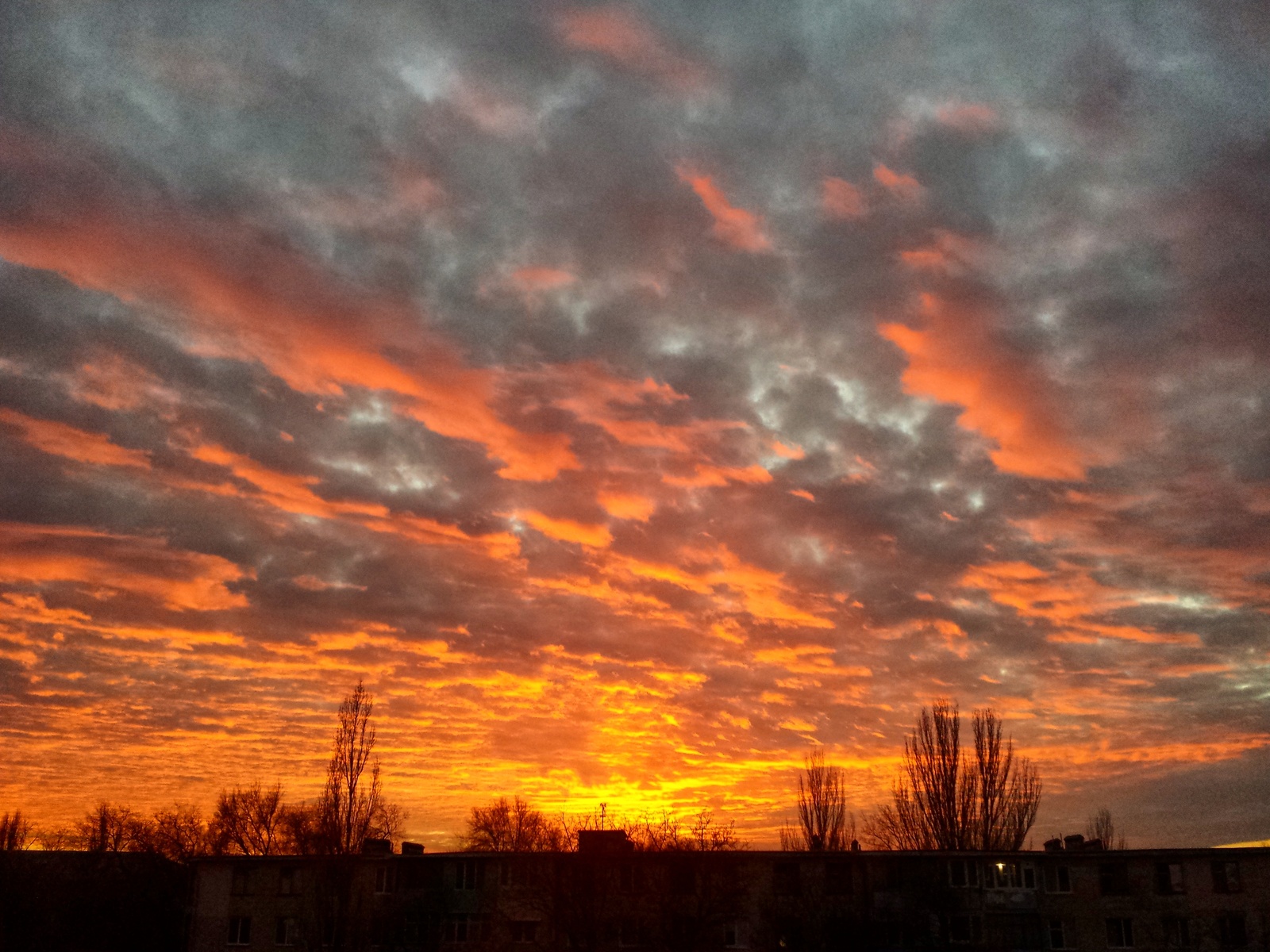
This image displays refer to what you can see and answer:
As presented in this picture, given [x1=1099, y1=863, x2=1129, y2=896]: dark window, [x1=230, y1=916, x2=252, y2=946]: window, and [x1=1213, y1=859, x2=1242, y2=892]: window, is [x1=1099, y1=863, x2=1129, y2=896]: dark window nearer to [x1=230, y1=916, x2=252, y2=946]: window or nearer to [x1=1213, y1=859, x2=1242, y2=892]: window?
[x1=1213, y1=859, x2=1242, y2=892]: window

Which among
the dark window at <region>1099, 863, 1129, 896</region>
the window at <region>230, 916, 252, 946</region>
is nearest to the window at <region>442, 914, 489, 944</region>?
the window at <region>230, 916, 252, 946</region>

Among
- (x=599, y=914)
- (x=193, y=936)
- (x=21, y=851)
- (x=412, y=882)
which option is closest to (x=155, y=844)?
(x=21, y=851)

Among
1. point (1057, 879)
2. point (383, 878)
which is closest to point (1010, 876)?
point (1057, 879)

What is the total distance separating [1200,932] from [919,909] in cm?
1530

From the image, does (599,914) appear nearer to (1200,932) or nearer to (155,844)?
(1200,932)

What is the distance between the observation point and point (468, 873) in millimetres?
67500

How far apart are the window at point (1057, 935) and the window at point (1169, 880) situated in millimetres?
5780

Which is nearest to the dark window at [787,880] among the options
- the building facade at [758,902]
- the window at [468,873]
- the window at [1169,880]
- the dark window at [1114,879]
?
the building facade at [758,902]

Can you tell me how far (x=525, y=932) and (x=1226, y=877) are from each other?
41.1 m

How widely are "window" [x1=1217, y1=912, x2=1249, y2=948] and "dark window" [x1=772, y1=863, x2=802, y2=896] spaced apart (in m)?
23.2

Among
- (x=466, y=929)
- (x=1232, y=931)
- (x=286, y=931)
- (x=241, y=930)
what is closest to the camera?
(x=1232, y=931)

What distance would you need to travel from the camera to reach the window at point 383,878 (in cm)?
6725

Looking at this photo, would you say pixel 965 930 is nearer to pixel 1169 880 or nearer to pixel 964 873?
pixel 964 873

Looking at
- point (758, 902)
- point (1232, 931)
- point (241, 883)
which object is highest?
point (241, 883)
